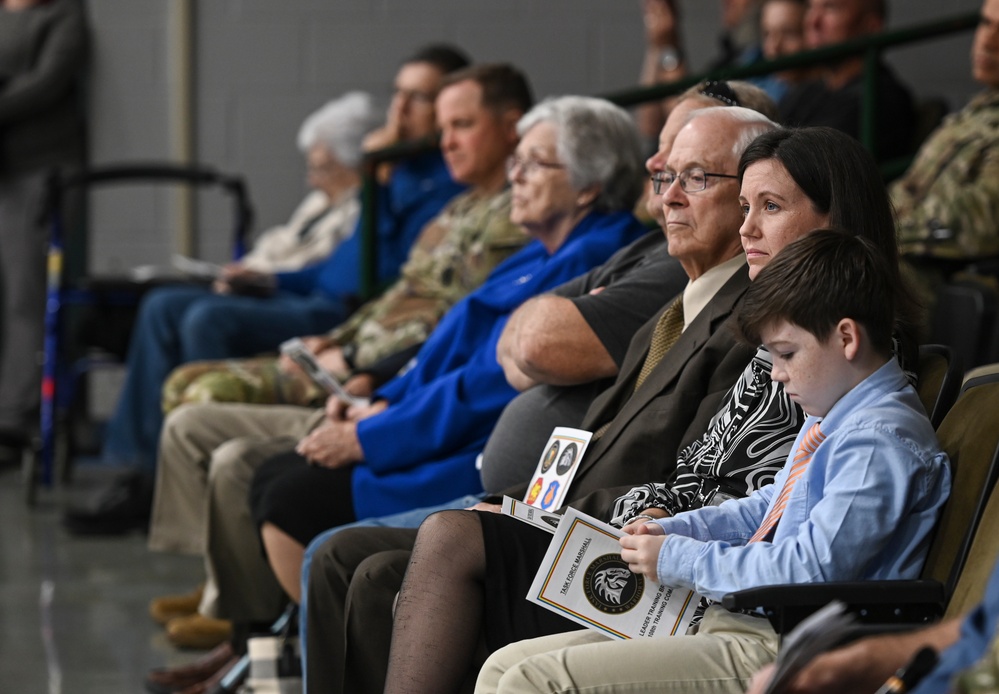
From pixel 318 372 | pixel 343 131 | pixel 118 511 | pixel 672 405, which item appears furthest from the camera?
pixel 343 131

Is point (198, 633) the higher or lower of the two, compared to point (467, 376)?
lower

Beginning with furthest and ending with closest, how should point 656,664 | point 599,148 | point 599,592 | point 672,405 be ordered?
point 599,148, point 672,405, point 599,592, point 656,664

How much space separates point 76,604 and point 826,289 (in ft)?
8.61

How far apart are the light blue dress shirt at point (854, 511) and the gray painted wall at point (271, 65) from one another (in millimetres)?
4297

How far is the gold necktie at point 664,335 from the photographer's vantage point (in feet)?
7.06

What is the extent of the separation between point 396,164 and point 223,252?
5.89 ft

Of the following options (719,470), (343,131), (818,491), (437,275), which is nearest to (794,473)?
(818,491)

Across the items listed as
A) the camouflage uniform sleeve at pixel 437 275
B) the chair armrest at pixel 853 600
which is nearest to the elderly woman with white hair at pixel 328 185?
the camouflage uniform sleeve at pixel 437 275

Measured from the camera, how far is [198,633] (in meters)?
3.27

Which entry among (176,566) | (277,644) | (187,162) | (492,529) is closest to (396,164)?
(176,566)

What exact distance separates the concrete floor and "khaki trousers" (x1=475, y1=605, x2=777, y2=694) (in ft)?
5.26

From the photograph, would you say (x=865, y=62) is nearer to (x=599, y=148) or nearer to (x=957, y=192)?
(x=957, y=192)

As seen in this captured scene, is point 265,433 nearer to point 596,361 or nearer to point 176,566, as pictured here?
point 176,566

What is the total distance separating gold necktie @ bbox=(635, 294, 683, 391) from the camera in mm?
2152
